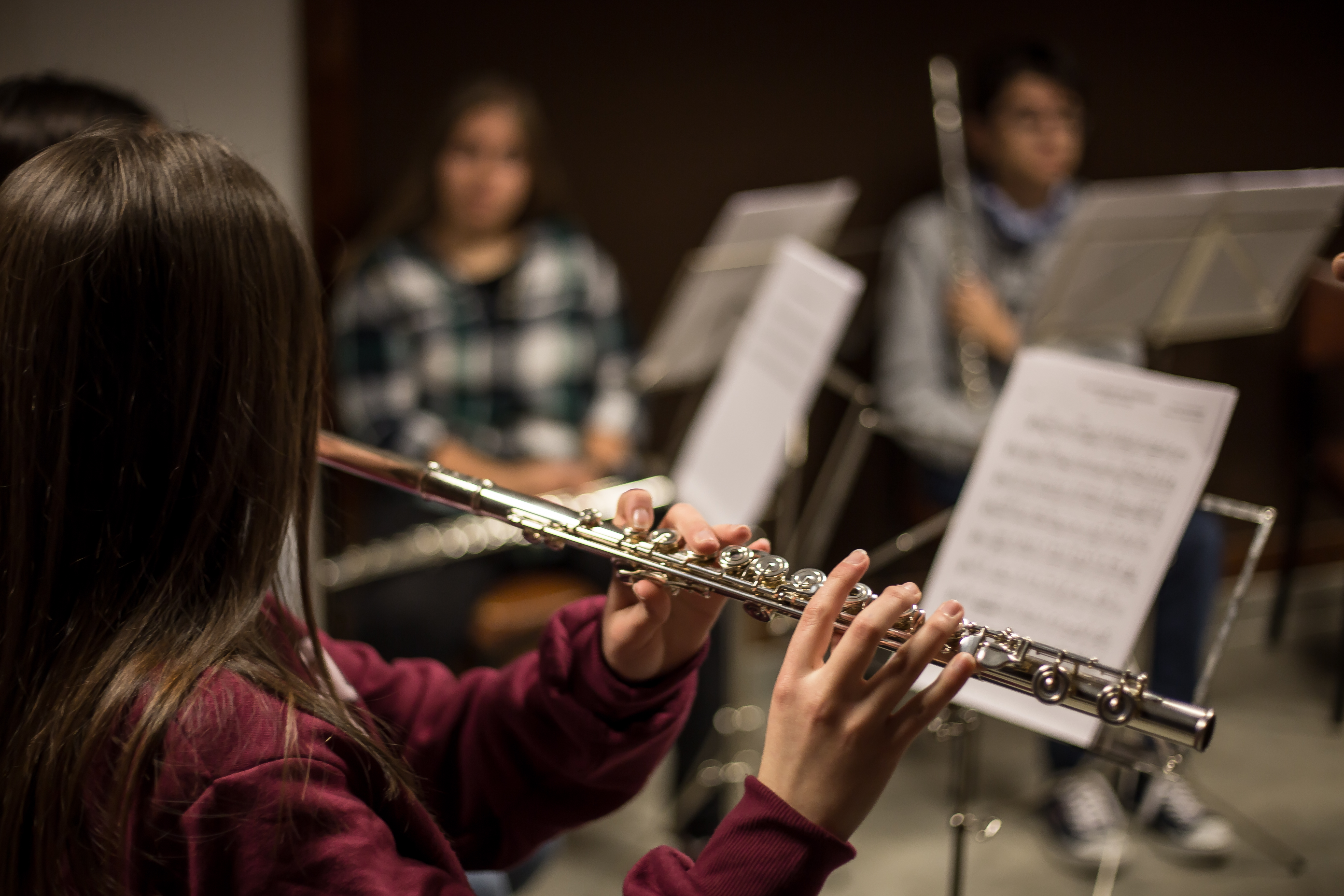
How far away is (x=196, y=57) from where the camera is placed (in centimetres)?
188

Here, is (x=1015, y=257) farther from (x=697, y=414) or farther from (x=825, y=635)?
(x=825, y=635)

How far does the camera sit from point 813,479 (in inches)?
106

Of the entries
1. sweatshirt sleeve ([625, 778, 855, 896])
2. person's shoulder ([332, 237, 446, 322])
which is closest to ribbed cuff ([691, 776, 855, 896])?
sweatshirt sleeve ([625, 778, 855, 896])

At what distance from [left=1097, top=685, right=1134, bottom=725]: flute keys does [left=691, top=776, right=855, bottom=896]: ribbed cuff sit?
0.19m

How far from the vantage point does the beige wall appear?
5.32 feet

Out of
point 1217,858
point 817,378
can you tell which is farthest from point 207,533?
point 1217,858

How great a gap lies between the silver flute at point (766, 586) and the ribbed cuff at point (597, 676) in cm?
9

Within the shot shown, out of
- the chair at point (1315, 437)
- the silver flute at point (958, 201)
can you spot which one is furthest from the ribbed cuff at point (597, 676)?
the chair at point (1315, 437)

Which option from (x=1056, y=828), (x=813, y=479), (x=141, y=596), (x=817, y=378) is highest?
(x=817, y=378)

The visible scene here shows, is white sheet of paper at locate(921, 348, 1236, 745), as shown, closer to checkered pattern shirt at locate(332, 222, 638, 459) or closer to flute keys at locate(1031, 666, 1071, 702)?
flute keys at locate(1031, 666, 1071, 702)

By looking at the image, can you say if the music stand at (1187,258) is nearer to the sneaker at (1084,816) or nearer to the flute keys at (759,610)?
the sneaker at (1084,816)

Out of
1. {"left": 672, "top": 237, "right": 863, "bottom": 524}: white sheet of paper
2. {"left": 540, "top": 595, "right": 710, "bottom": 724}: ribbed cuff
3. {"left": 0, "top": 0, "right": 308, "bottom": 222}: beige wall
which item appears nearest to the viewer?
{"left": 540, "top": 595, "right": 710, "bottom": 724}: ribbed cuff

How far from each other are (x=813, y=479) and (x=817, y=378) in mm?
1214

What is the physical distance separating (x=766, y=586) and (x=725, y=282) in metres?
1.06
